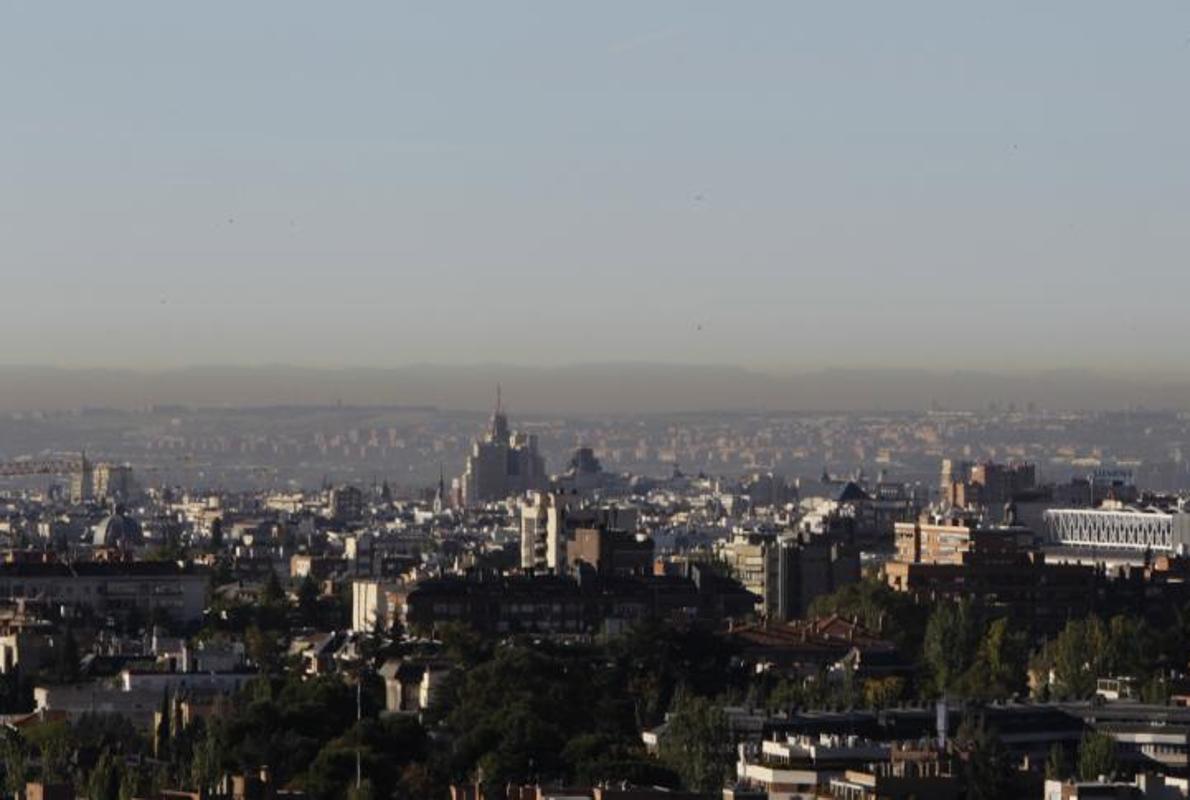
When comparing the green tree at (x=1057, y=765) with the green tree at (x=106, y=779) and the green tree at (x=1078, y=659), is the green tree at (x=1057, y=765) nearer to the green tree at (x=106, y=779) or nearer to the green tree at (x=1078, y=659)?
the green tree at (x=106, y=779)

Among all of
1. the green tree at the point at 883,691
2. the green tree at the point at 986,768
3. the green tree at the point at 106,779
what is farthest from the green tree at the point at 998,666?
the green tree at the point at 106,779

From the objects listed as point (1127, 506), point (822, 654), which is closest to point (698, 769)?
point (822, 654)

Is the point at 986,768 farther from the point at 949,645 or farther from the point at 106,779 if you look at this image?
the point at 949,645

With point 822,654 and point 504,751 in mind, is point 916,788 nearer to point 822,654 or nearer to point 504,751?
point 504,751

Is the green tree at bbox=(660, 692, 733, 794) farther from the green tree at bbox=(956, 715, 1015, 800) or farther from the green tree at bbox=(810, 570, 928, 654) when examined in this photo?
the green tree at bbox=(810, 570, 928, 654)

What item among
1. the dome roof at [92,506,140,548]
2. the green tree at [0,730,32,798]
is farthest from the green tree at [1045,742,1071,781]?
the dome roof at [92,506,140,548]
